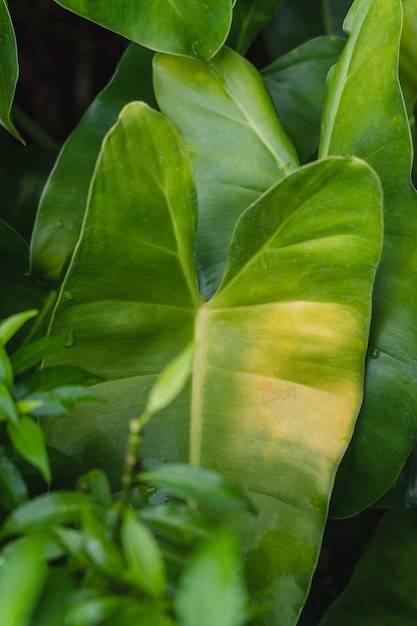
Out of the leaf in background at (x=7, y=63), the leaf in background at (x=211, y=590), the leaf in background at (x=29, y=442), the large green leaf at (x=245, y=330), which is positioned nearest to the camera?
the leaf in background at (x=211, y=590)

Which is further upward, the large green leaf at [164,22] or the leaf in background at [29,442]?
the large green leaf at [164,22]

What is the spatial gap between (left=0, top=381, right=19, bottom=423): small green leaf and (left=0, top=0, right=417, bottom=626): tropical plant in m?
0.09

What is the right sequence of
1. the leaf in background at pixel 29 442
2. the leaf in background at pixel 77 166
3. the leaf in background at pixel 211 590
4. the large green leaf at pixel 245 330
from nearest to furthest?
the leaf in background at pixel 211 590 → the leaf in background at pixel 29 442 → the large green leaf at pixel 245 330 → the leaf in background at pixel 77 166

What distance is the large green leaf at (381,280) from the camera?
697mm

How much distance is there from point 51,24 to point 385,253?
1173 mm

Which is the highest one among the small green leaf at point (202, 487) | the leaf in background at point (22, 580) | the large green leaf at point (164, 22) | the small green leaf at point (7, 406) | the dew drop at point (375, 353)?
the large green leaf at point (164, 22)

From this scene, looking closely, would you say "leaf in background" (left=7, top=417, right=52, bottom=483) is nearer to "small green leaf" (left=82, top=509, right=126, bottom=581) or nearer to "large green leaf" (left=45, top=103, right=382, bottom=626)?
"small green leaf" (left=82, top=509, right=126, bottom=581)

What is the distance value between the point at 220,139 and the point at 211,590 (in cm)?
53

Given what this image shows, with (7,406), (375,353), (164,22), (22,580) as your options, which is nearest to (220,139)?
(164,22)

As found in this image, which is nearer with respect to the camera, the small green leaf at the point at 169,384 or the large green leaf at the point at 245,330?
the small green leaf at the point at 169,384

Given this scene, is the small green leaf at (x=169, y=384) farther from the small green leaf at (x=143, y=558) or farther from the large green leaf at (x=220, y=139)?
the large green leaf at (x=220, y=139)

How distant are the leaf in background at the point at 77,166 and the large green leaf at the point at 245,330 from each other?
263mm

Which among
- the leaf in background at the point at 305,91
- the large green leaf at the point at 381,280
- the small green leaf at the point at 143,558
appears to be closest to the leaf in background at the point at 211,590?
the small green leaf at the point at 143,558

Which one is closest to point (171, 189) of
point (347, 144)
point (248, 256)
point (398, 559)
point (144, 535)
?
point (248, 256)
